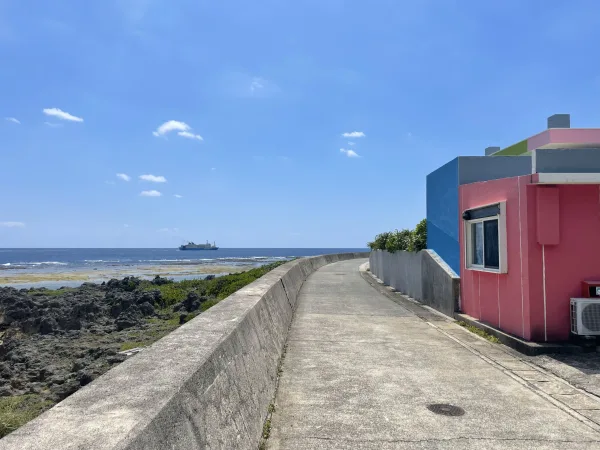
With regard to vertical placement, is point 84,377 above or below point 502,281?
below

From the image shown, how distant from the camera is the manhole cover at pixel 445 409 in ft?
17.4

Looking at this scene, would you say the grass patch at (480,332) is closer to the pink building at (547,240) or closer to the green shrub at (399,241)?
the pink building at (547,240)

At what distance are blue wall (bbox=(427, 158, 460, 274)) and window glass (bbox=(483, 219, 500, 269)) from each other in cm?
184

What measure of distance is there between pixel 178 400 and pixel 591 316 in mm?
7393

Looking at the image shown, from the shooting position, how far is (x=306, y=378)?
657 centimetres

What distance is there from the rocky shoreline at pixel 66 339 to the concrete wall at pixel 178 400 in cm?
332

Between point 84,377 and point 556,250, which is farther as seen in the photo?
point 84,377

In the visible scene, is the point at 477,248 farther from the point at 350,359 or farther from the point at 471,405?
the point at 471,405

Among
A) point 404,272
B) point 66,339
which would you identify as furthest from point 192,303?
point 404,272

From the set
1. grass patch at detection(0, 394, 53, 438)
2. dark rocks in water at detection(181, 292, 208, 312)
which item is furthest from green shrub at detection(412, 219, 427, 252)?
grass patch at detection(0, 394, 53, 438)

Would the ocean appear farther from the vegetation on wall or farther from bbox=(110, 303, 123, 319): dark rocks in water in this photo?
the vegetation on wall

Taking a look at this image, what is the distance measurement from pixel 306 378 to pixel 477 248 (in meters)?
→ 5.97

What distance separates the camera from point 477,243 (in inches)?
428

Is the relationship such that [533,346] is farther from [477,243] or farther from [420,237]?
[420,237]
